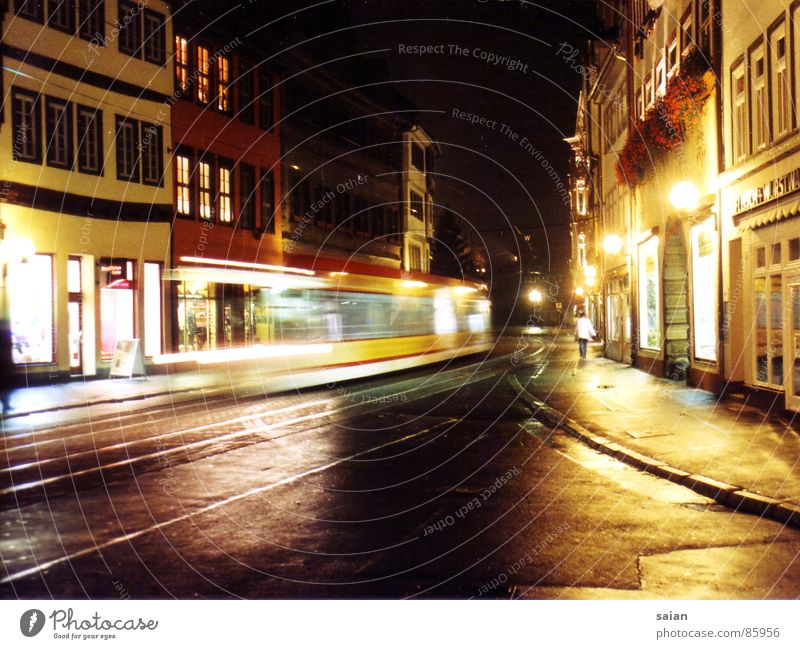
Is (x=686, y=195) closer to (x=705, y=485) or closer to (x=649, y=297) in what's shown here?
(x=649, y=297)

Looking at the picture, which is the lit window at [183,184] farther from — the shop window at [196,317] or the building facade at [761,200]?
the building facade at [761,200]

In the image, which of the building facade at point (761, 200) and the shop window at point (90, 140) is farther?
the shop window at point (90, 140)

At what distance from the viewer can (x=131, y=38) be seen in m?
28.9

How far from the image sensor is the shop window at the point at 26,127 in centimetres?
2427

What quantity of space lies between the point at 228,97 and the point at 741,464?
94.9 feet

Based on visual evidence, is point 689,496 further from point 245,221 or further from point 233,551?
point 245,221

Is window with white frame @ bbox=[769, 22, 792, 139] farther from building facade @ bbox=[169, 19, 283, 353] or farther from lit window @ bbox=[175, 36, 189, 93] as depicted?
lit window @ bbox=[175, 36, 189, 93]

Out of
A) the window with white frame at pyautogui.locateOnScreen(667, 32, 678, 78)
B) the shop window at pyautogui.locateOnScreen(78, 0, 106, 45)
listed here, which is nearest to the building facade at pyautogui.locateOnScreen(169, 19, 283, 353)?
the shop window at pyautogui.locateOnScreen(78, 0, 106, 45)

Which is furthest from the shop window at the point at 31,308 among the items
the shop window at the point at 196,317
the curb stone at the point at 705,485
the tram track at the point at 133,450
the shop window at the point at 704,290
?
the shop window at the point at 704,290

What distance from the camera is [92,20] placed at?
2716 cm

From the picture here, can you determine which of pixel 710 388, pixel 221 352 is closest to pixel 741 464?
pixel 710 388

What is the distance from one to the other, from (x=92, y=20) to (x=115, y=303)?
9.38m

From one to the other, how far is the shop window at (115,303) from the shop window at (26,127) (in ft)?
14.0

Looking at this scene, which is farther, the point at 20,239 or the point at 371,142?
the point at 371,142
